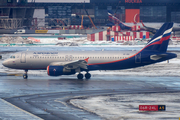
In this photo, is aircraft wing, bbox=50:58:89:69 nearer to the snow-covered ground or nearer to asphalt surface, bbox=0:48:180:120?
asphalt surface, bbox=0:48:180:120

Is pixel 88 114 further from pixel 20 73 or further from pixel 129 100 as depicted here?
pixel 20 73

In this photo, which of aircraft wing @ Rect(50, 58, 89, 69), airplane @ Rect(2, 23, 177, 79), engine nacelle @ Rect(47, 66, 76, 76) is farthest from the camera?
airplane @ Rect(2, 23, 177, 79)

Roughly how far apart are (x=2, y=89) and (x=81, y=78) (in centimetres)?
1164

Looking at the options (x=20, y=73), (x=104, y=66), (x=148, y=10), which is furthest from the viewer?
(x=148, y=10)

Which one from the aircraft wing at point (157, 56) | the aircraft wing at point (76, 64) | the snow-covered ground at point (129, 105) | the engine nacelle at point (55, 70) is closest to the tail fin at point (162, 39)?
the aircraft wing at point (157, 56)

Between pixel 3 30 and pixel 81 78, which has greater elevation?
pixel 3 30

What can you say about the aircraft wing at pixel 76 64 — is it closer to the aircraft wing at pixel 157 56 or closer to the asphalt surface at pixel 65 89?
the asphalt surface at pixel 65 89

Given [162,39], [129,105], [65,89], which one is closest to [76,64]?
[65,89]

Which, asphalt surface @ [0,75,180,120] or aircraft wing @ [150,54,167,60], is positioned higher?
aircraft wing @ [150,54,167,60]

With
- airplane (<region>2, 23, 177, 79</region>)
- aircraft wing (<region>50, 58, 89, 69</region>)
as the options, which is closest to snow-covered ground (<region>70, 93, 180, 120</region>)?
airplane (<region>2, 23, 177, 79</region>)

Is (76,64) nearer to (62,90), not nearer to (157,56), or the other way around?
(62,90)

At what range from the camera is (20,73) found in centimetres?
4856

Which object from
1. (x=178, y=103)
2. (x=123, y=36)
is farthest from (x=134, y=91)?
(x=123, y=36)

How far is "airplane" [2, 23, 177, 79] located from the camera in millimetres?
41359
